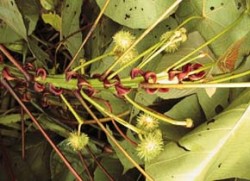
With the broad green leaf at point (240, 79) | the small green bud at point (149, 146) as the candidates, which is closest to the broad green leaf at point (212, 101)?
the broad green leaf at point (240, 79)

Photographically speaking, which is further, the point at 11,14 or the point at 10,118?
the point at 10,118

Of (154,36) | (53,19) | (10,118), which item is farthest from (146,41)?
(10,118)

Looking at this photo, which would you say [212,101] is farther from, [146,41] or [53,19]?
[53,19]

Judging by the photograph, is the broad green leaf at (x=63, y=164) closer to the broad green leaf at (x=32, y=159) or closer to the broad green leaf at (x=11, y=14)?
the broad green leaf at (x=32, y=159)

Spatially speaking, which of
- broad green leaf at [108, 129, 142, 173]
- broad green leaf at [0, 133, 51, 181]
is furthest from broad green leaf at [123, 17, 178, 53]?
broad green leaf at [0, 133, 51, 181]

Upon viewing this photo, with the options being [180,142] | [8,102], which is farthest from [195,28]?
[8,102]

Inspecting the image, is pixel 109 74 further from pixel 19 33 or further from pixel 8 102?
pixel 8 102
